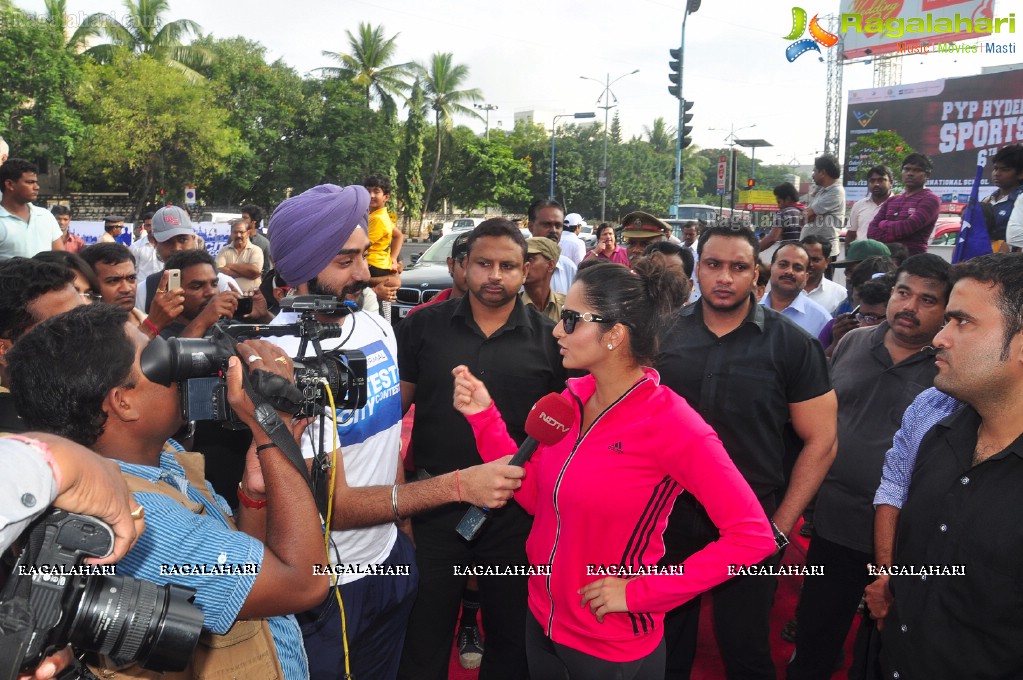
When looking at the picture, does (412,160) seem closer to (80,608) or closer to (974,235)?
(974,235)

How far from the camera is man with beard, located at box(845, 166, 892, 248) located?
9.13 meters

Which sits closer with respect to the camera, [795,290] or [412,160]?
[795,290]

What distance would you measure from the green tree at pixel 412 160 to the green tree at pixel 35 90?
18.0 metres

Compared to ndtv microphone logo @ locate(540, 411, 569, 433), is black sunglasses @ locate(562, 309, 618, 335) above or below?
above

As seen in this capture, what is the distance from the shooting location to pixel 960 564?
219 cm

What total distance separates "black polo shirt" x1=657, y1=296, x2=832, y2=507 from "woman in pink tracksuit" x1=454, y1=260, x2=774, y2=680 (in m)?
0.76

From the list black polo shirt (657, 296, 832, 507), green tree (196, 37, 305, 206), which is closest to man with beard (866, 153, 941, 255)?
black polo shirt (657, 296, 832, 507)

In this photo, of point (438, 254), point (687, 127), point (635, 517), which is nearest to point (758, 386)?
point (635, 517)

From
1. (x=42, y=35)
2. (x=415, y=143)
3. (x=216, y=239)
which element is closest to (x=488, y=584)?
(x=216, y=239)

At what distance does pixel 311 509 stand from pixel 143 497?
377 mm

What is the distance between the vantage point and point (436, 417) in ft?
11.1

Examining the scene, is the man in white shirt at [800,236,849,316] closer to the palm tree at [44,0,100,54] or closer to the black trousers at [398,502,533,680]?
the black trousers at [398,502,533,680]

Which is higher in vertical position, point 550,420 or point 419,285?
point 419,285

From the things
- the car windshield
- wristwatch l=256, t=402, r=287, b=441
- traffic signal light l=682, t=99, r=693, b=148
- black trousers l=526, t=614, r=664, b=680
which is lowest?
black trousers l=526, t=614, r=664, b=680
